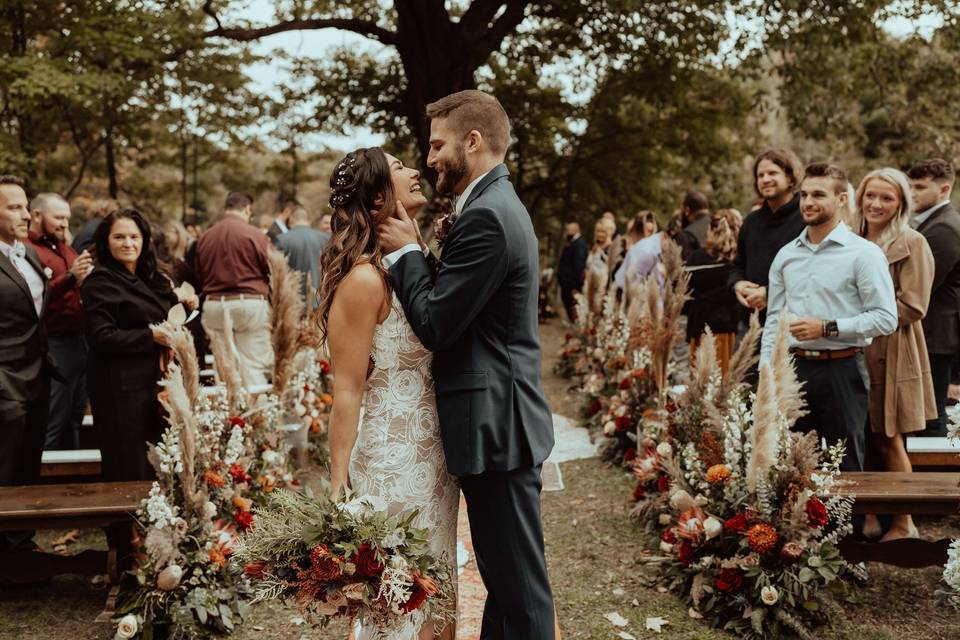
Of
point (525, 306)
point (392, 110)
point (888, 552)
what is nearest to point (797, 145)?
point (392, 110)

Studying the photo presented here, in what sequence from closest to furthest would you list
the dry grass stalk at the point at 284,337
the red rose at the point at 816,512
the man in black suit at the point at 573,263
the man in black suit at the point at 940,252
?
the red rose at the point at 816,512 < the man in black suit at the point at 940,252 < the dry grass stalk at the point at 284,337 < the man in black suit at the point at 573,263

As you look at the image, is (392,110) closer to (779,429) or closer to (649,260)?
(649,260)

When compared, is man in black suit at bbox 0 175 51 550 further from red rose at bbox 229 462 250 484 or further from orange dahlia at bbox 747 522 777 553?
orange dahlia at bbox 747 522 777 553

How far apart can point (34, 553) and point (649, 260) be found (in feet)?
21.9

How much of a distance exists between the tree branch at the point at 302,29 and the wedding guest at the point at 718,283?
820 centimetres

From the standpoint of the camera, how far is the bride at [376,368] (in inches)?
110

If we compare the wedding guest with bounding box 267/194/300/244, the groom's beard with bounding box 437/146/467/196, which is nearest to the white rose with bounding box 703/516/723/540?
the groom's beard with bounding box 437/146/467/196

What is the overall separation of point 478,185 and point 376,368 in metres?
0.75

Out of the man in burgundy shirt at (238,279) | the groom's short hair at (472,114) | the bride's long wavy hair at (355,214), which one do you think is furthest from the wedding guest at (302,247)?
the groom's short hair at (472,114)

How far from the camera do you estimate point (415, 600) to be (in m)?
2.58

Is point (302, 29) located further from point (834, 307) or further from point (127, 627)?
point (127, 627)

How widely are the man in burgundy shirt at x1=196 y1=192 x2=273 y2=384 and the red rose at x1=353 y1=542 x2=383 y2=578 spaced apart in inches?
214

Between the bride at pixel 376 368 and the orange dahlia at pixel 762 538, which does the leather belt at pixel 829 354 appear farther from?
the bride at pixel 376 368

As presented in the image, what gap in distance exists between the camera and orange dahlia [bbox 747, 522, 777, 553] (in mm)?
4008
